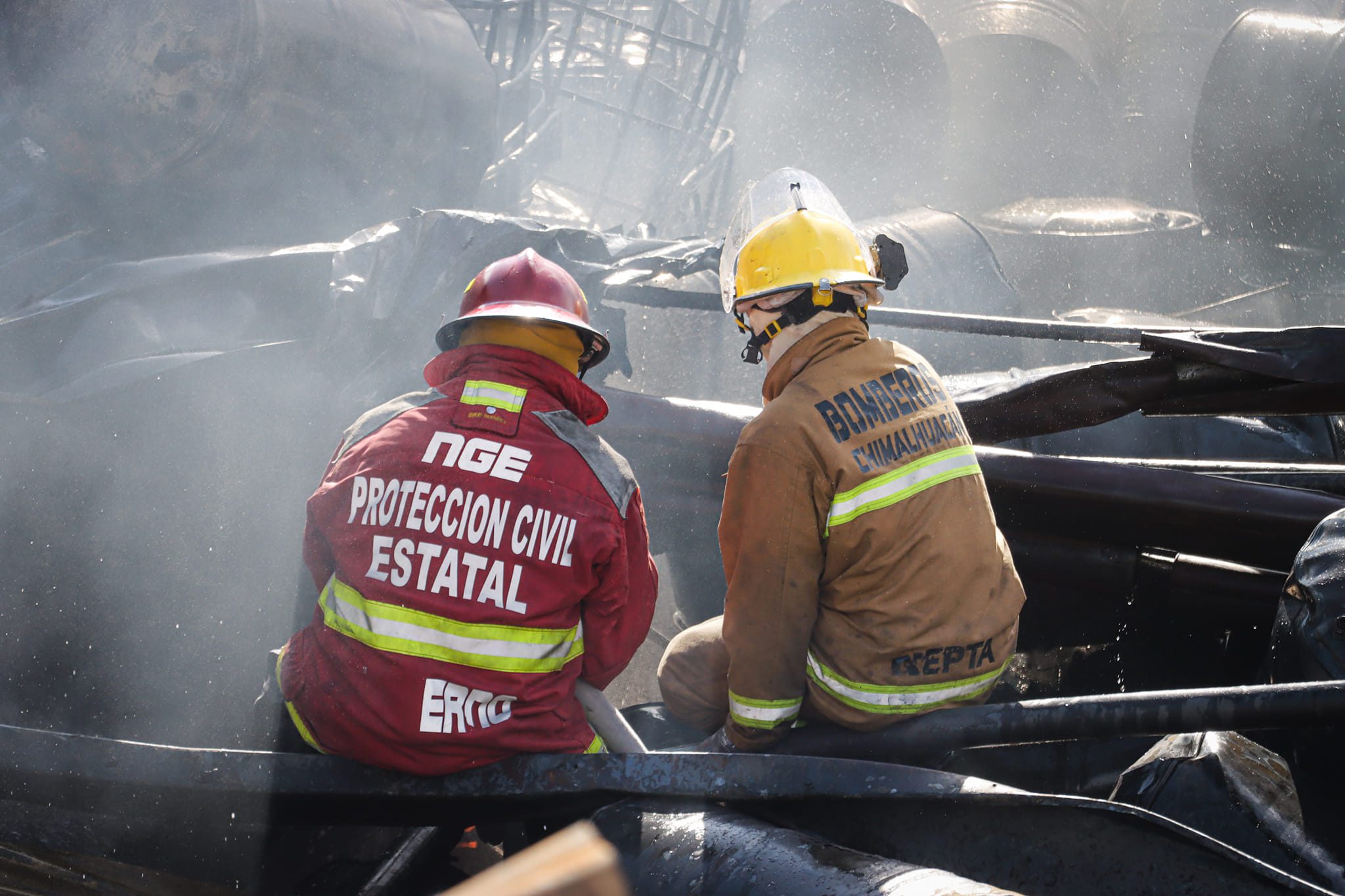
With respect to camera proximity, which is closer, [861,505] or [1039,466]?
[861,505]

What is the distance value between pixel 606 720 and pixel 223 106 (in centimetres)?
384

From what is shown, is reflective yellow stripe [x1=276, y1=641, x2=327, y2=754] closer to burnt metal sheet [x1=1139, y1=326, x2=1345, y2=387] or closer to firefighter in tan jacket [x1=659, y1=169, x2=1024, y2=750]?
firefighter in tan jacket [x1=659, y1=169, x2=1024, y2=750]

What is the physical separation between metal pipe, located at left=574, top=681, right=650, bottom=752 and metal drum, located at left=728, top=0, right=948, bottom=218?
306 inches

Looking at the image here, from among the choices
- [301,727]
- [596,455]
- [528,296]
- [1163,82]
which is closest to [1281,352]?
[596,455]

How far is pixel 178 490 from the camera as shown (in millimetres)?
3543

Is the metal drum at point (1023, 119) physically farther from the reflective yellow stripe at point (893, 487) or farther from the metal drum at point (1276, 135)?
the reflective yellow stripe at point (893, 487)

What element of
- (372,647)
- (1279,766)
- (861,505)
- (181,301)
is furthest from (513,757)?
(181,301)

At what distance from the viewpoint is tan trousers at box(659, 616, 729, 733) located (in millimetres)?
2490

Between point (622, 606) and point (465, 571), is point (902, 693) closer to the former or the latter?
point (622, 606)

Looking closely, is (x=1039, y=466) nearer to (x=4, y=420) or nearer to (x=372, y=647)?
(x=372, y=647)

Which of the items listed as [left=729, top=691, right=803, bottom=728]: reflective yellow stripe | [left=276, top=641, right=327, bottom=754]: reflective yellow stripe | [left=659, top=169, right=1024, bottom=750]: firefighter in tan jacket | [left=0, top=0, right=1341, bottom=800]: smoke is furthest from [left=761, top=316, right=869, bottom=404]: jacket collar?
[left=0, top=0, right=1341, bottom=800]: smoke

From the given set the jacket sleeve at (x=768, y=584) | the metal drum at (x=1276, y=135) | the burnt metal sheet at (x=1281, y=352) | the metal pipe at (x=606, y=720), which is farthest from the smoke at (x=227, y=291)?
the jacket sleeve at (x=768, y=584)

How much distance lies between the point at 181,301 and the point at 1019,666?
3.62 meters

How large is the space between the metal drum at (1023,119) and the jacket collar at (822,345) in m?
7.87
